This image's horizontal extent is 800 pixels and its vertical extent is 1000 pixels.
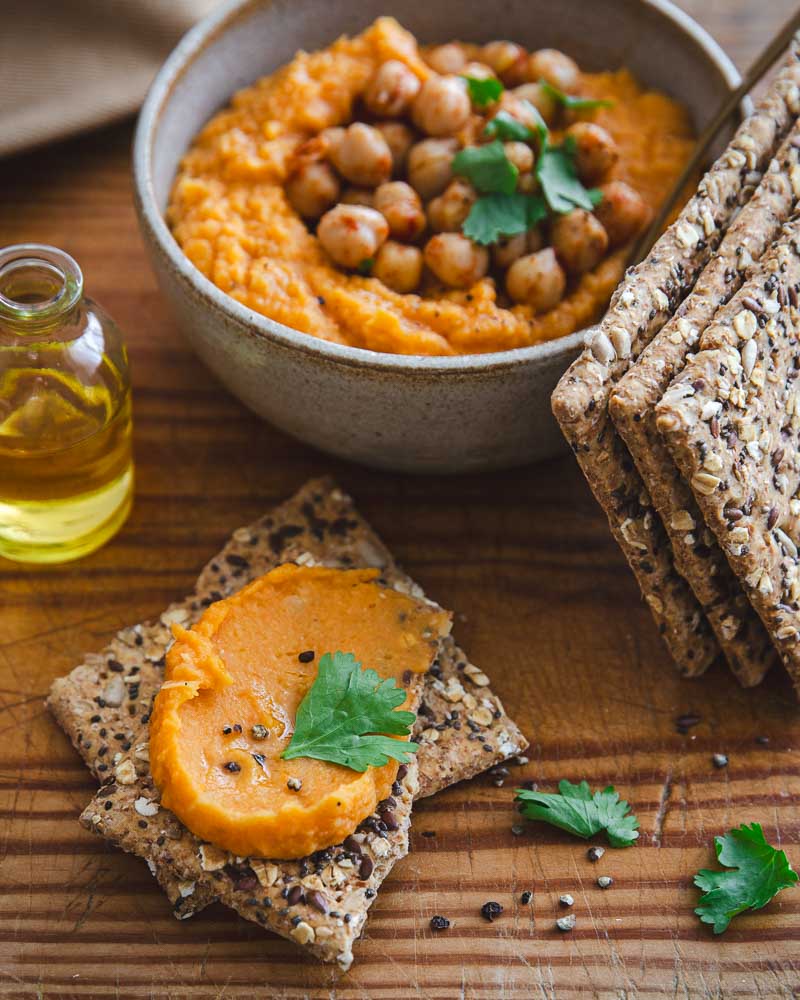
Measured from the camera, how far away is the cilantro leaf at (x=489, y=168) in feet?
8.67

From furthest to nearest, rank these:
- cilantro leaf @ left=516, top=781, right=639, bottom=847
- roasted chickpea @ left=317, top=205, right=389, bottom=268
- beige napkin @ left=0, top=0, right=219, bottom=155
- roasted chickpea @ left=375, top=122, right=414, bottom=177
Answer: beige napkin @ left=0, top=0, right=219, bottom=155 < roasted chickpea @ left=375, top=122, right=414, bottom=177 < roasted chickpea @ left=317, top=205, right=389, bottom=268 < cilantro leaf @ left=516, top=781, right=639, bottom=847

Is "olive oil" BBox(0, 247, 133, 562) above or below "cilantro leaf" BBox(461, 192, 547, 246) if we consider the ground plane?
below

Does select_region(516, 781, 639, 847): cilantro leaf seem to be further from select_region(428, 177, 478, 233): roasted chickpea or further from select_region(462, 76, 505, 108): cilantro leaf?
select_region(462, 76, 505, 108): cilantro leaf

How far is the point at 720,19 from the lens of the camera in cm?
383

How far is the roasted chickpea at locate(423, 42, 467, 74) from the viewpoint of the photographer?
2943 millimetres

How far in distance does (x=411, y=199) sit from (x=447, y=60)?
51 cm

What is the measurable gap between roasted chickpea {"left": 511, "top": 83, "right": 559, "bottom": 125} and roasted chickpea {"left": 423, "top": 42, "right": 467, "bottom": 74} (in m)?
0.18

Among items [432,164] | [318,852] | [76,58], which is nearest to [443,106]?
[432,164]

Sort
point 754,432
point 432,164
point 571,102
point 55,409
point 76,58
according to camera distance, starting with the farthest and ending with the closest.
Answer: point 76,58 → point 571,102 → point 432,164 → point 55,409 → point 754,432

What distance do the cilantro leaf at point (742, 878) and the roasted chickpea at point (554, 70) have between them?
1847mm

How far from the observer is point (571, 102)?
2.86 metres

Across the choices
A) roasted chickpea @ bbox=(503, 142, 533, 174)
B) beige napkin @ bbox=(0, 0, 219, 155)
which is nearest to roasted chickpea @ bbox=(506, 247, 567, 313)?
roasted chickpea @ bbox=(503, 142, 533, 174)

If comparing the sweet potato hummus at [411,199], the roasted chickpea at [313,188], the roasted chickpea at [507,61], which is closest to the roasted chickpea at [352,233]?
the sweet potato hummus at [411,199]

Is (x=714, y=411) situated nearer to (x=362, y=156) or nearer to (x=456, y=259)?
(x=456, y=259)
